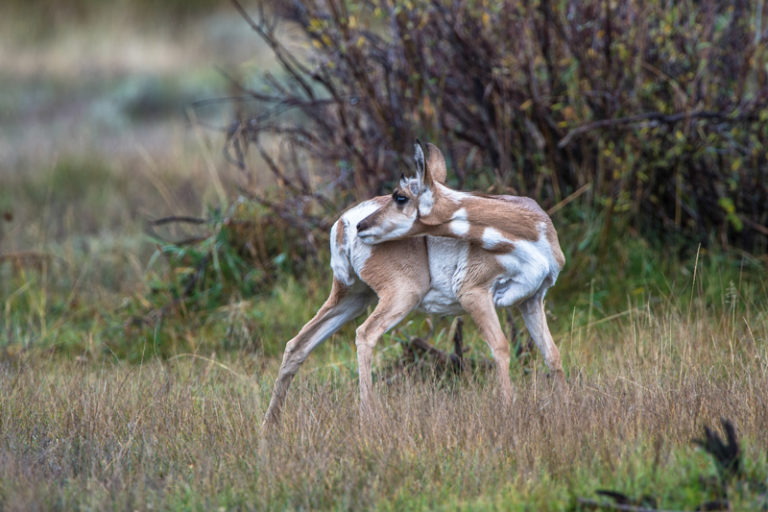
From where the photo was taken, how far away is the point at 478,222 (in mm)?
5062

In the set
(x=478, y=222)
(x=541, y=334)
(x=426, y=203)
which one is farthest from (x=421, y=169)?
(x=541, y=334)

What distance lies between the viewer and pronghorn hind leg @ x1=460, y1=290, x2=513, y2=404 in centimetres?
496

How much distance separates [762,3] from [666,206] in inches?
71.9

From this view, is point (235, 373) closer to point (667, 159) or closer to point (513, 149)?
point (513, 149)

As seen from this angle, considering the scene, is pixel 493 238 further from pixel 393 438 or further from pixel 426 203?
pixel 393 438

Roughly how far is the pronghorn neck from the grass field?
78cm

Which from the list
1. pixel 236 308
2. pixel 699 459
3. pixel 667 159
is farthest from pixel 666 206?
pixel 699 459

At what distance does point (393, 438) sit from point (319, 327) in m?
1.30

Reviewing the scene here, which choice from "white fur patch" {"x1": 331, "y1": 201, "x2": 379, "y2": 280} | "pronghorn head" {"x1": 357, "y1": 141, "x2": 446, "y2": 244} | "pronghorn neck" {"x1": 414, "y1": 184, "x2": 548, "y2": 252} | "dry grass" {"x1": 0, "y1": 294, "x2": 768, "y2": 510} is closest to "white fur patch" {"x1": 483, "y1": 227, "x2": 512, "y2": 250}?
"pronghorn neck" {"x1": 414, "y1": 184, "x2": 548, "y2": 252}

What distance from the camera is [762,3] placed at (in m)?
7.84

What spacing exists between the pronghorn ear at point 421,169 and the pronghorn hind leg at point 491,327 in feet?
2.06

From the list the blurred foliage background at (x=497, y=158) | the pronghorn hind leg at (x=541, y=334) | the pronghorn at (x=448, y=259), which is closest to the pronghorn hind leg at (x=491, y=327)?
the pronghorn at (x=448, y=259)

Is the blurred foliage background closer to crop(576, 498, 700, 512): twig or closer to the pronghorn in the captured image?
the pronghorn

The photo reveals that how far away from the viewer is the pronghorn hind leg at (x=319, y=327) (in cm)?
548
